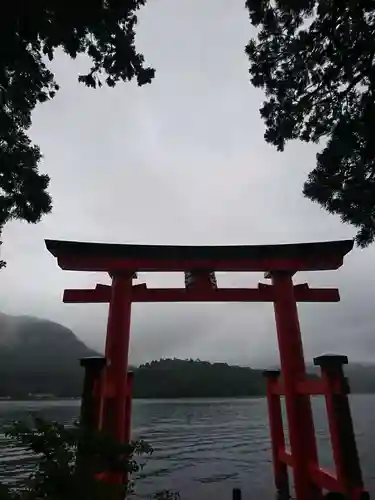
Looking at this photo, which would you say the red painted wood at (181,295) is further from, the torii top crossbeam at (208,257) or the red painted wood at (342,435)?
the red painted wood at (342,435)

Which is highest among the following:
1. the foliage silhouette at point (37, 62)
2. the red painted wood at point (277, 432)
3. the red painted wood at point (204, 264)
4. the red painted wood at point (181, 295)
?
A: the foliage silhouette at point (37, 62)

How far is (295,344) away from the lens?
5.88m

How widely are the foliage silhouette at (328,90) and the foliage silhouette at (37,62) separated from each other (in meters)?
1.64

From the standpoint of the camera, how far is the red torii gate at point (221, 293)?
5425 mm

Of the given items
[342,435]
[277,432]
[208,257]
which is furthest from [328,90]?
[277,432]

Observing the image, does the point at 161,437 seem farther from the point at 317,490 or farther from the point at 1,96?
the point at 1,96

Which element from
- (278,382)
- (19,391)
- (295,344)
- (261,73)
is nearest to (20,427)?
(295,344)

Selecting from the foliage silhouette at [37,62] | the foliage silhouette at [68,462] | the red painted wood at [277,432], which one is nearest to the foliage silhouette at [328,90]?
the foliage silhouette at [37,62]

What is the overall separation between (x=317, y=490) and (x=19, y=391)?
3085 inches

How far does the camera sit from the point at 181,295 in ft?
21.2

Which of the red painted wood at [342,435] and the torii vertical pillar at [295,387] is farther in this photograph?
the torii vertical pillar at [295,387]

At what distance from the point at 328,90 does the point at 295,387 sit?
4.28 meters

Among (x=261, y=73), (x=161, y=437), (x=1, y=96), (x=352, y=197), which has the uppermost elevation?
(x=261, y=73)

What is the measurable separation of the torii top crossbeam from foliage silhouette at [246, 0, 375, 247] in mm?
1820
